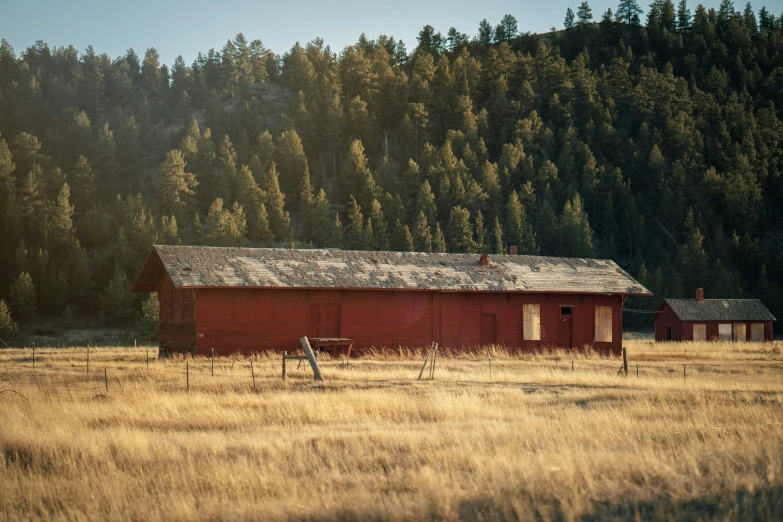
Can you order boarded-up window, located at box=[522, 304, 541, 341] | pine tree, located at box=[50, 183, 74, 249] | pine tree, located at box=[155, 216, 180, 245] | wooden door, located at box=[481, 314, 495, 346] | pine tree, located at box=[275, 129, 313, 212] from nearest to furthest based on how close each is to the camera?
1. wooden door, located at box=[481, 314, 495, 346]
2. boarded-up window, located at box=[522, 304, 541, 341]
3. pine tree, located at box=[155, 216, 180, 245]
4. pine tree, located at box=[50, 183, 74, 249]
5. pine tree, located at box=[275, 129, 313, 212]

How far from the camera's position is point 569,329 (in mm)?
41094

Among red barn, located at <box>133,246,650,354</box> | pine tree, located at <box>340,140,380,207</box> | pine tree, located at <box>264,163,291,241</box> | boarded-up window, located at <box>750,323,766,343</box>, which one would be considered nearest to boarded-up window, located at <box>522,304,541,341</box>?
red barn, located at <box>133,246,650,354</box>

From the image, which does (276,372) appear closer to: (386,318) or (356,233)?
(386,318)

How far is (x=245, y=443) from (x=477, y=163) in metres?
102

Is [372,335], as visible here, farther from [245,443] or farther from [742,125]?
[742,125]

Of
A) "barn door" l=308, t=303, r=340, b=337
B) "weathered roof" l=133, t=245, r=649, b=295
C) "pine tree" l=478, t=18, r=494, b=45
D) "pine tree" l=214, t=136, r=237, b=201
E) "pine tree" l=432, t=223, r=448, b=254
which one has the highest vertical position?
"pine tree" l=478, t=18, r=494, b=45

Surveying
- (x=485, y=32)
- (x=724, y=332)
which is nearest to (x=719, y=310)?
(x=724, y=332)

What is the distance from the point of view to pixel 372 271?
38.6 meters

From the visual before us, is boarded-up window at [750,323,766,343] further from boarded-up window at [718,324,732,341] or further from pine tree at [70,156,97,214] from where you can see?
pine tree at [70,156,97,214]

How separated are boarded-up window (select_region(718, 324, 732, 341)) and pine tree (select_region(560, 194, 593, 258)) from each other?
29600mm

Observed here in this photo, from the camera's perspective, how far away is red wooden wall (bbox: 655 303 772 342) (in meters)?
60.3

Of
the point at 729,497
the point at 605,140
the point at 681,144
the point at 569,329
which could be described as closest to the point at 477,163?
the point at 605,140

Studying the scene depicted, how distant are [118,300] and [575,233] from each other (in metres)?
50.6

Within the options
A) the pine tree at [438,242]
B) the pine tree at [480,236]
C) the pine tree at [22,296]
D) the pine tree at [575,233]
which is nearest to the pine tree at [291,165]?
the pine tree at [438,242]
